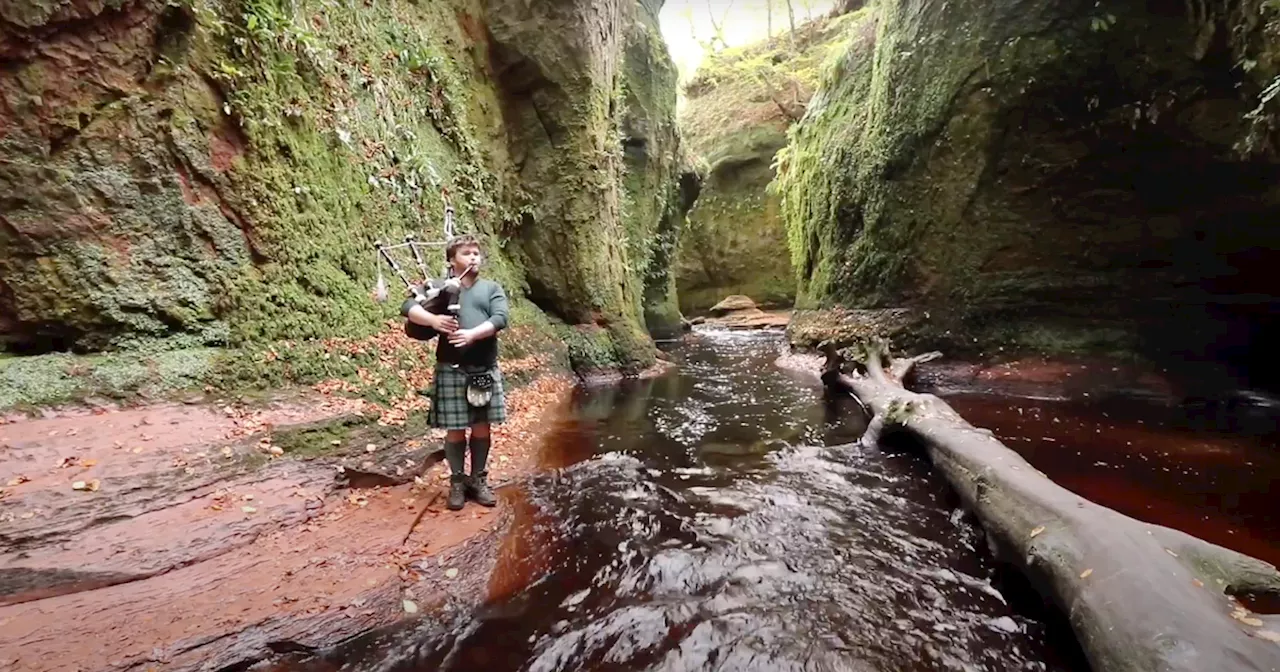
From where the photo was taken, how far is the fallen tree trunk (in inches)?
93.7

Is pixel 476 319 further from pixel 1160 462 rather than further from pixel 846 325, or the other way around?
pixel 846 325

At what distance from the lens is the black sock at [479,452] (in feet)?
15.2

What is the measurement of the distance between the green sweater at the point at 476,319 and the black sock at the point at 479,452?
23.9 inches

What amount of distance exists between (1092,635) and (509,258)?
432 inches

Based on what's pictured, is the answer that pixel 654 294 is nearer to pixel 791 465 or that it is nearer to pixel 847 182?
pixel 847 182

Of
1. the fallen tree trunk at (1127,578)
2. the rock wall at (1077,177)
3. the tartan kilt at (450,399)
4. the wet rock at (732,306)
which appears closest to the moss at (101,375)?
the tartan kilt at (450,399)

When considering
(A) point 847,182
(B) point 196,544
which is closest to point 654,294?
(A) point 847,182

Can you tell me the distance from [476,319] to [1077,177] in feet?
33.4

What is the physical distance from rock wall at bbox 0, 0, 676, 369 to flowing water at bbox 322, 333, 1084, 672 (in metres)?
3.27

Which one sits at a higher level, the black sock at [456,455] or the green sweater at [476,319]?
the green sweater at [476,319]

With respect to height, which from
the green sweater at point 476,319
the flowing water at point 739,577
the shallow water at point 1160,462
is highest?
the green sweater at point 476,319

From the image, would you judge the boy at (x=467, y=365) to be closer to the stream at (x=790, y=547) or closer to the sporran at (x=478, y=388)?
the sporran at (x=478, y=388)

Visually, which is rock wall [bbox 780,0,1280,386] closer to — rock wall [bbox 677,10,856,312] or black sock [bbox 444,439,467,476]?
black sock [bbox 444,439,467,476]

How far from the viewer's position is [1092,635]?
8.93 ft
